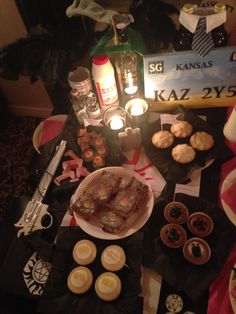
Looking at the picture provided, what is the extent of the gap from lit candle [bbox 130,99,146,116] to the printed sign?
0.17 feet

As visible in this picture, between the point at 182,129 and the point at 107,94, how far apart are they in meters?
0.33

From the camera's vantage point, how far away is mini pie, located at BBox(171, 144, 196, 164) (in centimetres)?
100

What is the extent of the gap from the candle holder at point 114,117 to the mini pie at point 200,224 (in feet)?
1.47

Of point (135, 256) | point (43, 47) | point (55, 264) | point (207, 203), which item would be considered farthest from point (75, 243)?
point (43, 47)

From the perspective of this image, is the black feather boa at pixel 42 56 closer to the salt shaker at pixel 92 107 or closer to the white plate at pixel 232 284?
the salt shaker at pixel 92 107

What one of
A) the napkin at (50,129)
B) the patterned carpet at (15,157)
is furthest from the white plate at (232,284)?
the patterned carpet at (15,157)

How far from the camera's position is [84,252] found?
0.87 meters

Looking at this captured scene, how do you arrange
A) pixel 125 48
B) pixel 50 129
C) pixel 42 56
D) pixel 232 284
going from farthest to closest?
1. pixel 50 129
2. pixel 42 56
3. pixel 125 48
4. pixel 232 284

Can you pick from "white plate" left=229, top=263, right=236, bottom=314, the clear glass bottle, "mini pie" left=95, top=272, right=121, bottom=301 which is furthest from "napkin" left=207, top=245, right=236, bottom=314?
the clear glass bottle

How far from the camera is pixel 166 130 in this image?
1.11 m

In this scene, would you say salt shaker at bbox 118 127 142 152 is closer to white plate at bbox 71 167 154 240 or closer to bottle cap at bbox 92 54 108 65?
white plate at bbox 71 167 154 240

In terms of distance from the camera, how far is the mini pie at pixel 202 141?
1013 mm

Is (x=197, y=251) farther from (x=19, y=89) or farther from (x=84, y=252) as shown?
(x=19, y=89)

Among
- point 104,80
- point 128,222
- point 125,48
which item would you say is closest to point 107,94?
point 104,80
